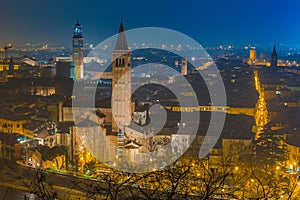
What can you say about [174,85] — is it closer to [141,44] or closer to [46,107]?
[141,44]

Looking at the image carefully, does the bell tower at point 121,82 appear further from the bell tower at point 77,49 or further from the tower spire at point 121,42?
the bell tower at point 77,49

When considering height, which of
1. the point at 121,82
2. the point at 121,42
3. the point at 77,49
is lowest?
the point at 121,82

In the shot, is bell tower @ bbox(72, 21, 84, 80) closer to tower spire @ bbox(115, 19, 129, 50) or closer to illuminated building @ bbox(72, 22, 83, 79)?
illuminated building @ bbox(72, 22, 83, 79)

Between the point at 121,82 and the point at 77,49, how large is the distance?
7.87 metres

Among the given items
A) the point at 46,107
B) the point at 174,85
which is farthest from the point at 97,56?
the point at 46,107

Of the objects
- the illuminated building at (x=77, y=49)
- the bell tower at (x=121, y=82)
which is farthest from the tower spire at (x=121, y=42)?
the illuminated building at (x=77, y=49)

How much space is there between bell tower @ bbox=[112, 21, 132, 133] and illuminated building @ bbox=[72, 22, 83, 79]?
760 cm

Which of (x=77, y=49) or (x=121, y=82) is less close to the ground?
(x=77, y=49)

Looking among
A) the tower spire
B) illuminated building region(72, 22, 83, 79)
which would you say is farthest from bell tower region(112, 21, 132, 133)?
illuminated building region(72, 22, 83, 79)

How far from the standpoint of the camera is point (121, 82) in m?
9.62

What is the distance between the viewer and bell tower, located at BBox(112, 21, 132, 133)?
9445 millimetres

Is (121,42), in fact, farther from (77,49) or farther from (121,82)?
(77,49)

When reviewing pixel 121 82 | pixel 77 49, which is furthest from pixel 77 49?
pixel 121 82

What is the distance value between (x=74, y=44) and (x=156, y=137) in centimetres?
928
